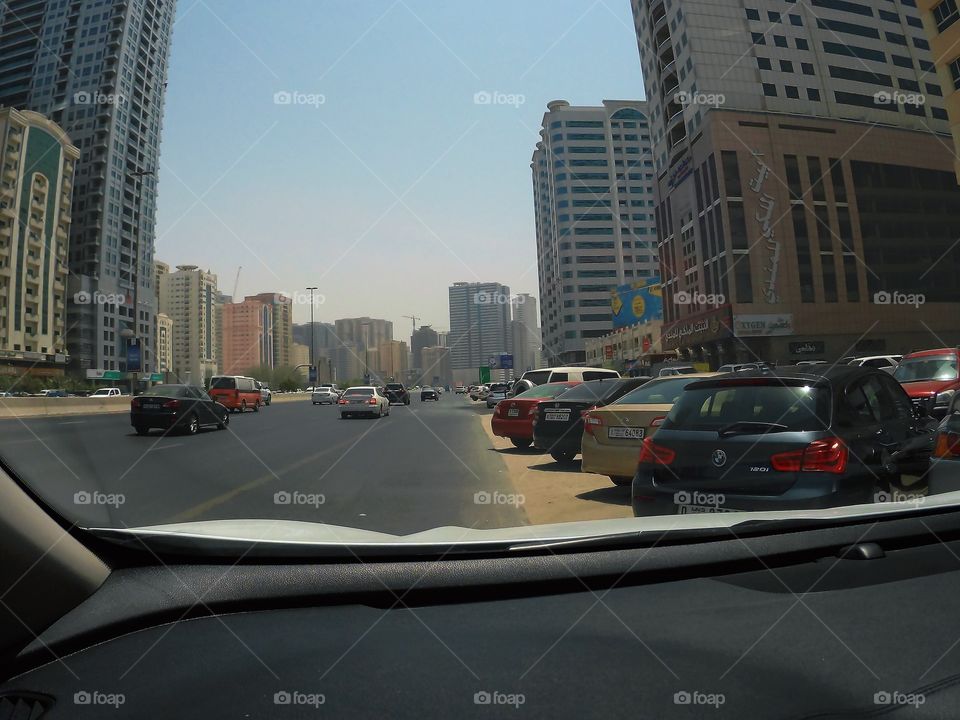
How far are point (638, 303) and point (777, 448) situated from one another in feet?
223

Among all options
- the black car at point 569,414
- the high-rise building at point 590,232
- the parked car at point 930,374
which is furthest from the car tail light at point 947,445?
the high-rise building at point 590,232

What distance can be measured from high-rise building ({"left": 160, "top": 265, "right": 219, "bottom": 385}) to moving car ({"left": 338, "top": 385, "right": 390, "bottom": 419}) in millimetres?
17529

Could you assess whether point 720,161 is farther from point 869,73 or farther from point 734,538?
point 734,538

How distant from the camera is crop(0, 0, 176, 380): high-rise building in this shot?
2619 millimetres

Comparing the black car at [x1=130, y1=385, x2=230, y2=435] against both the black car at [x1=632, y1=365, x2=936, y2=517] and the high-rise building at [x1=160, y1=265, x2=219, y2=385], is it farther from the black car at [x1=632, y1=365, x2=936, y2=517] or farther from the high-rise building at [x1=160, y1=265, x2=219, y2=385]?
the black car at [x1=632, y1=365, x2=936, y2=517]

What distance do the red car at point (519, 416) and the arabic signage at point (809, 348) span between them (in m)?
37.9

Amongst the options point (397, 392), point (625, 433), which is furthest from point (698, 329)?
point (625, 433)

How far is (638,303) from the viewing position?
225 feet

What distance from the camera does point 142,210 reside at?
332 cm

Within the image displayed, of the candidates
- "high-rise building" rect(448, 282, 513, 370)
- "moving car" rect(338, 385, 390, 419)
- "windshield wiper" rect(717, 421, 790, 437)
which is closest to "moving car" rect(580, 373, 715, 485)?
"windshield wiper" rect(717, 421, 790, 437)

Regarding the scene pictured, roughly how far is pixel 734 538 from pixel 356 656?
62.4 inches

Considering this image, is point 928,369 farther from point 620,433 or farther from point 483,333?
point 483,333

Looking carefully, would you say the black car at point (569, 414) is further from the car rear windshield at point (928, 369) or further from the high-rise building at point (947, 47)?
the high-rise building at point (947, 47)

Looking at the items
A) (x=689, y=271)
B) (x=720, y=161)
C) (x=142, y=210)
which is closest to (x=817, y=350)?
(x=689, y=271)
